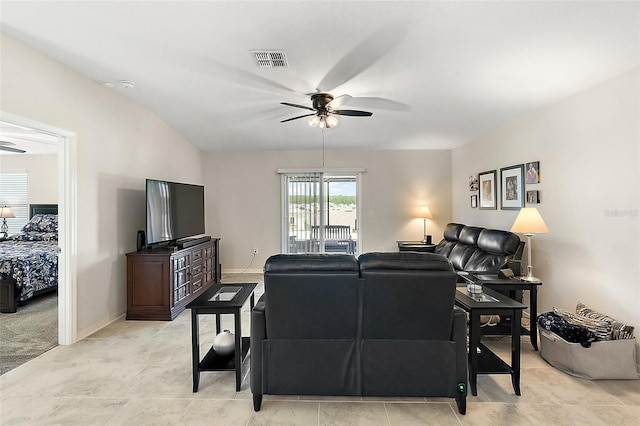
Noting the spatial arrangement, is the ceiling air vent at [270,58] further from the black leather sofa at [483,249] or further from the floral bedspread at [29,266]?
the floral bedspread at [29,266]

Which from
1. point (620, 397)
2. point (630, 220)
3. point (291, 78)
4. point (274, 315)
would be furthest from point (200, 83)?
point (620, 397)

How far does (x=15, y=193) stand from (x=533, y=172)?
9458 millimetres

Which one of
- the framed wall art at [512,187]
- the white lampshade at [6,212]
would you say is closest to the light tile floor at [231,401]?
the framed wall art at [512,187]

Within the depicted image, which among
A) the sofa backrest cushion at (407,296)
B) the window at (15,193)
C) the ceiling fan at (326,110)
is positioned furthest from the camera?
the window at (15,193)

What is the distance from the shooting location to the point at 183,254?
4.08m

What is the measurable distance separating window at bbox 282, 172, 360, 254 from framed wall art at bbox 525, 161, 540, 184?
10.2 ft

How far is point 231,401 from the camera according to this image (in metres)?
2.15

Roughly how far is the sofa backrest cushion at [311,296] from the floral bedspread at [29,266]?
13.1ft

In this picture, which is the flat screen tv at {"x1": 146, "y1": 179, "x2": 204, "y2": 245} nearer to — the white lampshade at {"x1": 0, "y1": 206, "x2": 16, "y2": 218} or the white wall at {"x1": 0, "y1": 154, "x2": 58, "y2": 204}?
the white wall at {"x1": 0, "y1": 154, "x2": 58, "y2": 204}

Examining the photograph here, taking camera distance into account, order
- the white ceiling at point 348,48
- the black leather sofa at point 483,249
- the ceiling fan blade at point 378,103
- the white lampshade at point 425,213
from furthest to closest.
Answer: the white lampshade at point 425,213
the ceiling fan blade at point 378,103
the black leather sofa at point 483,249
the white ceiling at point 348,48

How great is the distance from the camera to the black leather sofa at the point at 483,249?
3525 millimetres

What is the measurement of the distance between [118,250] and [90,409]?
6.80ft

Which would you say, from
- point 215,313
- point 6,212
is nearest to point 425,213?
point 215,313

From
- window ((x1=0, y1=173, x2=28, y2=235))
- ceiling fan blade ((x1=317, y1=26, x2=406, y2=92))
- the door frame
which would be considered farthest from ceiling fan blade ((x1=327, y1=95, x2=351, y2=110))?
window ((x1=0, y1=173, x2=28, y2=235))
